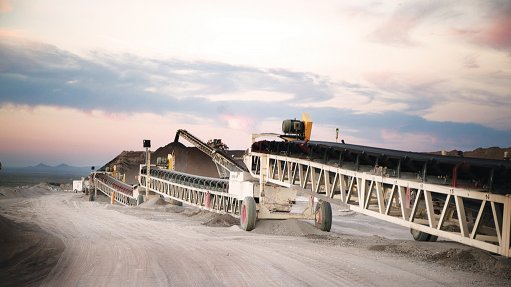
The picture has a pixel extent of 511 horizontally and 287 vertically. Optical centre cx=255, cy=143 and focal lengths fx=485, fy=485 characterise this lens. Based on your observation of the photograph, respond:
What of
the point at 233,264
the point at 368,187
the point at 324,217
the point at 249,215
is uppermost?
the point at 368,187

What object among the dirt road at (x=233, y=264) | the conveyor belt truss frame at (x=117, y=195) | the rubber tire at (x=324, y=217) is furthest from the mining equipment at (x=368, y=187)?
the conveyor belt truss frame at (x=117, y=195)

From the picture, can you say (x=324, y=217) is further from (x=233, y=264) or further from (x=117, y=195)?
(x=117, y=195)

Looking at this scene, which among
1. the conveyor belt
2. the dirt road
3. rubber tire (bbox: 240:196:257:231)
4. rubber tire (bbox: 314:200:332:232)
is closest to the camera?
the dirt road

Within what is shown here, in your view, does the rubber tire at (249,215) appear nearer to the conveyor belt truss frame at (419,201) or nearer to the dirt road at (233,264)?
the conveyor belt truss frame at (419,201)

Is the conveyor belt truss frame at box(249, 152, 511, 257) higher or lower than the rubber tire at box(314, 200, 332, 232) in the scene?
higher

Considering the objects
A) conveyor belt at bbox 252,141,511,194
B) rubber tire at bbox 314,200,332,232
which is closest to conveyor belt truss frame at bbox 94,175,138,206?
rubber tire at bbox 314,200,332,232

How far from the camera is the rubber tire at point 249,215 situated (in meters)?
31.6

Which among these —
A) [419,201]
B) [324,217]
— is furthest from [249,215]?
[419,201]

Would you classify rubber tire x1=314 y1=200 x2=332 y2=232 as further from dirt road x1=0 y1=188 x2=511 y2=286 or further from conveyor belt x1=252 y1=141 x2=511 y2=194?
conveyor belt x1=252 y1=141 x2=511 y2=194

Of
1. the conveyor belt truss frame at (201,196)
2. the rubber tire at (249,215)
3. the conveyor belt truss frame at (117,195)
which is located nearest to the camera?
the rubber tire at (249,215)

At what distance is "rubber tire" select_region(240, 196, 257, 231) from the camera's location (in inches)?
1245

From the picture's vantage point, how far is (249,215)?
31.6 metres

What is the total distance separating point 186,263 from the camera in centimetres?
1869

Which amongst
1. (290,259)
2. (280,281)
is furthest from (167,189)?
(280,281)
